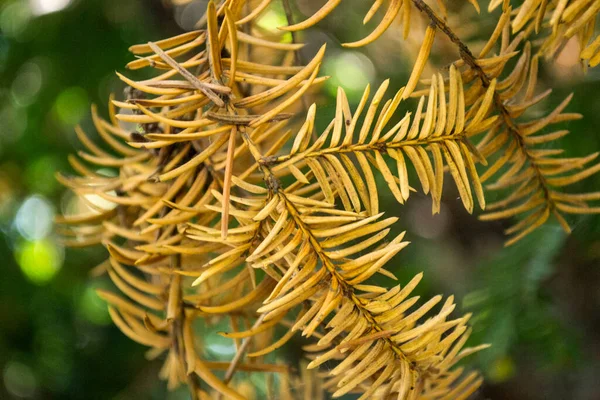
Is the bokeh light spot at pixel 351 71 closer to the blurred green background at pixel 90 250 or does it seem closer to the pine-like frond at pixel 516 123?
the blurred green background at pixel 90 250

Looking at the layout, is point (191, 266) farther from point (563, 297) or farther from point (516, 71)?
point (563, 297)

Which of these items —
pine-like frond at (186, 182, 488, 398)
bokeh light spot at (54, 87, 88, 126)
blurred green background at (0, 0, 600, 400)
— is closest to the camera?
pine-like frond at (186, 182, 488, 398)

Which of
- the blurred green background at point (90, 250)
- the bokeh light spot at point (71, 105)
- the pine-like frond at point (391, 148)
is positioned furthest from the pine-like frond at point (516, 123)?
the bokeh light spot at point (71, 105)

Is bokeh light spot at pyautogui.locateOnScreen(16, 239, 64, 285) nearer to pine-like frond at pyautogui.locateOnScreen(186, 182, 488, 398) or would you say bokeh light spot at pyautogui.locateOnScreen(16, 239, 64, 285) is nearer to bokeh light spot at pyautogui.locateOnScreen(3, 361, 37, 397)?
bokeh light spot at pyautogui.locateOnScreen(3, 361, 37, 397)

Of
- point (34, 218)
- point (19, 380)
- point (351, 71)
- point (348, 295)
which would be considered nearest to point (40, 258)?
point (34, 218)

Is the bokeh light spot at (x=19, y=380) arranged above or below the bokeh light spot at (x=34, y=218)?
below

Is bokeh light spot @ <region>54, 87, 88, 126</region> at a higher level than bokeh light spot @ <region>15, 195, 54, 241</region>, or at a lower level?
higher

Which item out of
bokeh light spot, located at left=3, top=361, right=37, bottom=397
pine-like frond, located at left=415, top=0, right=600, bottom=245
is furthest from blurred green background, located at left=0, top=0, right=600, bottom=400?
pine-like frond, located at left=415, top=0, right=600, bottom=245
